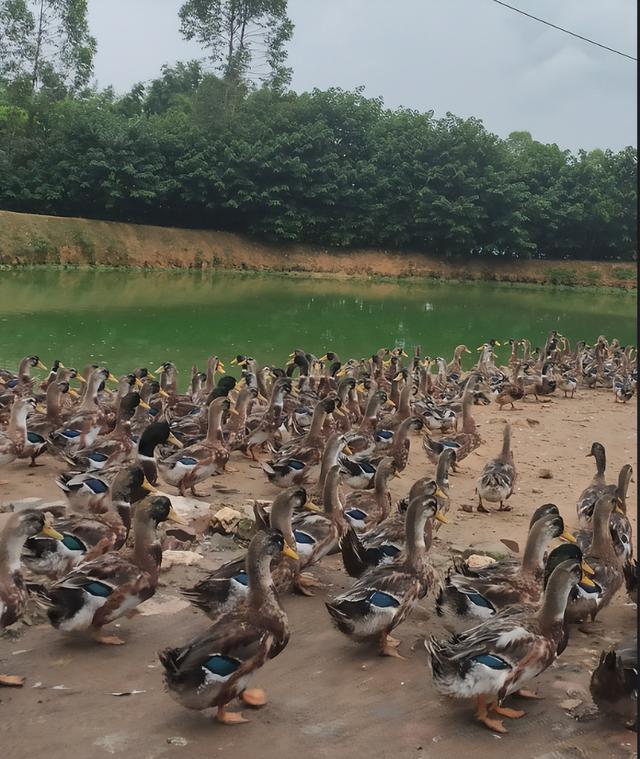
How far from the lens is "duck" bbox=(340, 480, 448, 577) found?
5957 mm

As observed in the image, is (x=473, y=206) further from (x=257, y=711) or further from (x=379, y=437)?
(x=257, y=711)

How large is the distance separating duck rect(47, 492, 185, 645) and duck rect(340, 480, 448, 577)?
145 cm

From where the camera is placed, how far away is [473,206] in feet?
179

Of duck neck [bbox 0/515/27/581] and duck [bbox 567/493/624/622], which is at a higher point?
duck neck [bbox 0/515/27/581]

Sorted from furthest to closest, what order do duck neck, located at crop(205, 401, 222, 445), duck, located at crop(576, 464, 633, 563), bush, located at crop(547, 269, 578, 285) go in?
bush, located at crop(547, 269, 578, 285) → duck neck, located at crop(205, 401, 222, 445) → duck, located at crop(576, 464, 633, 563)

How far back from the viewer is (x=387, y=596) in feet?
17.0

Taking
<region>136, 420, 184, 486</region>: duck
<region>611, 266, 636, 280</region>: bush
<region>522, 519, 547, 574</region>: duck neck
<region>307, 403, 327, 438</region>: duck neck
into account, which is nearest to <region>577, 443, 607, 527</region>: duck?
<region>522, 519, 547, 574</region>: duck neck

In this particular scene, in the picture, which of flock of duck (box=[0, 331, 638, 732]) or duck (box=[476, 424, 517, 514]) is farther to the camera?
duck (box=[476, 424, 517, 514])

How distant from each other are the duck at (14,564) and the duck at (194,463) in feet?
11.1

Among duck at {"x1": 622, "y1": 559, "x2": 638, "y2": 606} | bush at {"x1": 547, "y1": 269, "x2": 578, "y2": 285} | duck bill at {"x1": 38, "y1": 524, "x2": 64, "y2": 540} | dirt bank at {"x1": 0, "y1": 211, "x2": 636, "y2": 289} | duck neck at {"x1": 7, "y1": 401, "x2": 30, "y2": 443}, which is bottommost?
duck at {"x1": 622, "y1": 559, "x2": 638, "y2": 606}

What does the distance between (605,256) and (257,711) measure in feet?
198

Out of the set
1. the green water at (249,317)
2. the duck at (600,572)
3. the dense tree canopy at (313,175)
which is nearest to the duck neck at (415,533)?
the duck at (600,572)

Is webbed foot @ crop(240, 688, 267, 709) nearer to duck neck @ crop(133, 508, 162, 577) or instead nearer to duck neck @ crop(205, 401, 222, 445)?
duck neck @ crop(133, 508, 162, 577)

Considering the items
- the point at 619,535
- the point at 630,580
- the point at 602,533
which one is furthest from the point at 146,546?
the point at 619,535
